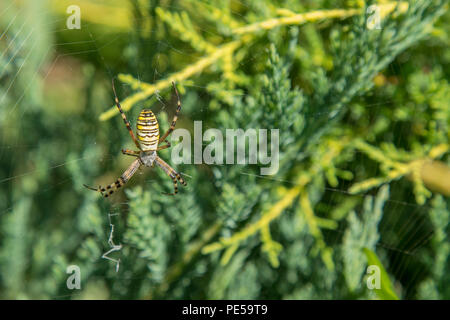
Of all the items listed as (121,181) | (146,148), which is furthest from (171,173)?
(121,181)

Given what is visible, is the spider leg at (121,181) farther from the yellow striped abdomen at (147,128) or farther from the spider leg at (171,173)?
the yellow striped abdomen at (147,128)

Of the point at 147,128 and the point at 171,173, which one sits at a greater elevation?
the point at 147,128

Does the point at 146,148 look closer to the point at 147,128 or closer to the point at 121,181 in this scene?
the point at 147,128

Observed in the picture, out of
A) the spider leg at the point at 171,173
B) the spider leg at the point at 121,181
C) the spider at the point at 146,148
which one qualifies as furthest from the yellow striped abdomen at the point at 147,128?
the spider leg at the point at 121,181

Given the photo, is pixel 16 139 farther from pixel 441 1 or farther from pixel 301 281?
pixel 441 1

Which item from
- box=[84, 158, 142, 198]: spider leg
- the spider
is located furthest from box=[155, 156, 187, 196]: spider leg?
box=[84, 158, 142, 198]: spider leg
